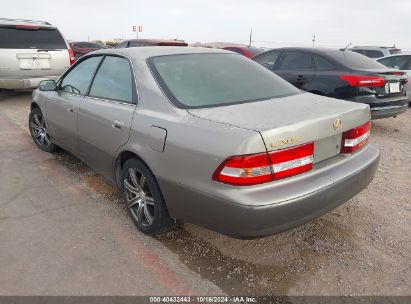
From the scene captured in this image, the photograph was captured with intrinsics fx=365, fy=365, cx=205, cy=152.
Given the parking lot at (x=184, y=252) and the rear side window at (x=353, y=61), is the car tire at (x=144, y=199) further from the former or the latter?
the rear side window at (x=353, y=61)

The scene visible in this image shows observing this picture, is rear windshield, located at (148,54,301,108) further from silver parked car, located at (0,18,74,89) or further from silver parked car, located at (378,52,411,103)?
silver parked car, located at (378,52,411,103)

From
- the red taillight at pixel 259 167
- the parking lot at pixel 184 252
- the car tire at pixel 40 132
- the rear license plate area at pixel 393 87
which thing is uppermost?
the rear license plate area at pixel 393 87

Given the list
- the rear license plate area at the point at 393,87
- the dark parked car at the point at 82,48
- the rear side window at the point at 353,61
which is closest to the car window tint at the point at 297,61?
the rear side window at the point at 353,61

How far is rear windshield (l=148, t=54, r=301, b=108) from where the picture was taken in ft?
9.05

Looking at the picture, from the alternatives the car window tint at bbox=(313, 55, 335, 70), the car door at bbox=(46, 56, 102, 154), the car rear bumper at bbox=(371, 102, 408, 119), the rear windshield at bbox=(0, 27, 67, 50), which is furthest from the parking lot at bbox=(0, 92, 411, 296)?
the rear windshield at bbox=(0, 27, 67, 50)

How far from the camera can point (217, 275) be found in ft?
8.41

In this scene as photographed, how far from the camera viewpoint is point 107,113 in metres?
3.23

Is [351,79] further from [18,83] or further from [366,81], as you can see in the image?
[18,83]

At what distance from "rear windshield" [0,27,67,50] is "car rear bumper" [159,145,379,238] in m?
6.89

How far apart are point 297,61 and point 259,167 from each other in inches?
199

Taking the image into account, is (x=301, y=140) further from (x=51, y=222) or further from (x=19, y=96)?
(x=19, y=96)

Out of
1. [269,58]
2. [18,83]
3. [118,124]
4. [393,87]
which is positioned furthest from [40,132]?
[393,87]

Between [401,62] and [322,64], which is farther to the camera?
[401,62]

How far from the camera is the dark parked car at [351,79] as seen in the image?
5645mm
